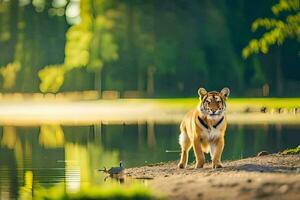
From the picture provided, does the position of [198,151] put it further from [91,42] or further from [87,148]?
[91,42]

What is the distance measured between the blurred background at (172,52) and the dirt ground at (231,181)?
2594 inches

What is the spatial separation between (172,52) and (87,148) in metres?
62.1

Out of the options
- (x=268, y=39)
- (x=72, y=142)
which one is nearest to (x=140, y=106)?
(x=72, y=142)

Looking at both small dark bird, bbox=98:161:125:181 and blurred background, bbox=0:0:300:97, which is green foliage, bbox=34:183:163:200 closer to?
small dark bird, bbox=98:161:125:181

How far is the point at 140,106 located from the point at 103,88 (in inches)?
662

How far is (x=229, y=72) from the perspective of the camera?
3637 inches

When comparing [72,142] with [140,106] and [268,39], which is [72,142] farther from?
[140,106]

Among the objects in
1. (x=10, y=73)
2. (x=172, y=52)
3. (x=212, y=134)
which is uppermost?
(x=10, y=73)

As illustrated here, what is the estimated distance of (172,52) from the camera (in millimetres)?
95688

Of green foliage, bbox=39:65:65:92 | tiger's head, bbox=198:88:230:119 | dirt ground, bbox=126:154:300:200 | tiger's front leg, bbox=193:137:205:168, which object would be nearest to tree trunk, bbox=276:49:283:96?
green foliage, bbox=39:65:65:92

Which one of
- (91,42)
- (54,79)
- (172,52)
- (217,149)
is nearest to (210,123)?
(217,149)

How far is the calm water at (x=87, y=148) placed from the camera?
22.6 meters

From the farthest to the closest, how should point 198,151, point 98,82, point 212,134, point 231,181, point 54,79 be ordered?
point 54,79 → point 98,82 → point 198,151 → point 212,134 → point 231,181

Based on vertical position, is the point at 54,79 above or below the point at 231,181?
above
